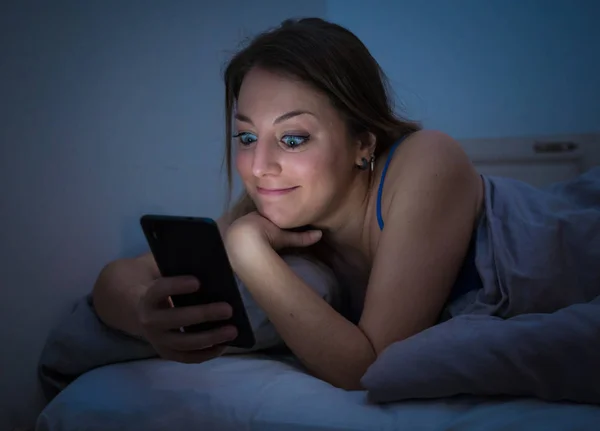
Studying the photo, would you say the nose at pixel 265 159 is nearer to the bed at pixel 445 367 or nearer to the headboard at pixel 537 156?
the bed at pixel 445 367

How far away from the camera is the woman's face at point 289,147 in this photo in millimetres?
822

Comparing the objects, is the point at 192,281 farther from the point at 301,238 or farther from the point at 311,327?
the point at 301,238

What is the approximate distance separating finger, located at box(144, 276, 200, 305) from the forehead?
30 centimetres

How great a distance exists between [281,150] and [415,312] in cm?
31

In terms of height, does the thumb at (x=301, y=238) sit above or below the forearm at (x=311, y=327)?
above

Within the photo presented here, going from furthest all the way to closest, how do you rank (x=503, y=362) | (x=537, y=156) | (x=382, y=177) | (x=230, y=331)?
(x=537, y=156) → (x=382, y=177) → (x=230, y=331) → (x=503, y=362)

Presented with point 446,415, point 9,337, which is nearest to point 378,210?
point 446,415

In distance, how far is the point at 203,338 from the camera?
0.68m

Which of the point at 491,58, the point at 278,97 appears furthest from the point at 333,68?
the point at 491,58

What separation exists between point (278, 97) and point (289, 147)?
79 millimetres

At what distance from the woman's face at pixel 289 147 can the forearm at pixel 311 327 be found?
12cm

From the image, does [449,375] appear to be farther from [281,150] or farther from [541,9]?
[541,9]

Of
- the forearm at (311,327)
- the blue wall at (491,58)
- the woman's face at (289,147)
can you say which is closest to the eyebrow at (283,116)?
the woman's face at (289,147)

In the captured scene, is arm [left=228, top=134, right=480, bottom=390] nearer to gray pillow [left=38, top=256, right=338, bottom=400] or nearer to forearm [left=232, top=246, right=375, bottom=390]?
forearm [left=232, top=246, right=375, bottom=390]
